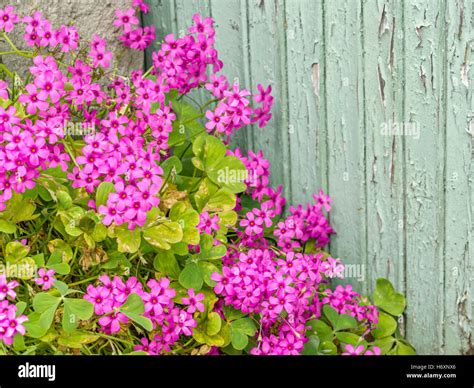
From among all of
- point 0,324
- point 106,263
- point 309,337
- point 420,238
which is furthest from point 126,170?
point 420,238

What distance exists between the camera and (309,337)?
2795 mm

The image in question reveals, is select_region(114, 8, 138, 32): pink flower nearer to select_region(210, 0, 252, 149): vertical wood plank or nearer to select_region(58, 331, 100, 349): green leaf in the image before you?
select_region(210, 0, 252, 149): vertical wood plank

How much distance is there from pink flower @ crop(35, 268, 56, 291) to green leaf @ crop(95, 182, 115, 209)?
243mm

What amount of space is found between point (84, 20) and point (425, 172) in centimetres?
141

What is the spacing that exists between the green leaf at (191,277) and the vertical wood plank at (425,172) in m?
0.74

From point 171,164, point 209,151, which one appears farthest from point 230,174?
point 171,164

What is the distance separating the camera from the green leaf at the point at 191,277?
261 centimetres

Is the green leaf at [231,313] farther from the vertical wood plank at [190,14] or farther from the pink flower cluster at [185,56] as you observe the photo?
the vertical wood plank at [190,14]

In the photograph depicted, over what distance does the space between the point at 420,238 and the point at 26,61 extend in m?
1.57

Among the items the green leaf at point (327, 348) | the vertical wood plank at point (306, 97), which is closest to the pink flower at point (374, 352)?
the green leaf at point (327, 348)

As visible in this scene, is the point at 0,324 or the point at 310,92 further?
the point at 310,92

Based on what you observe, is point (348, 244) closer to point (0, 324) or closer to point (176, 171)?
point (176, 171)

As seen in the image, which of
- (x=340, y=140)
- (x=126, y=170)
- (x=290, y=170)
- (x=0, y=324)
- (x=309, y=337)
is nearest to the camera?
(x=0, y=324)
